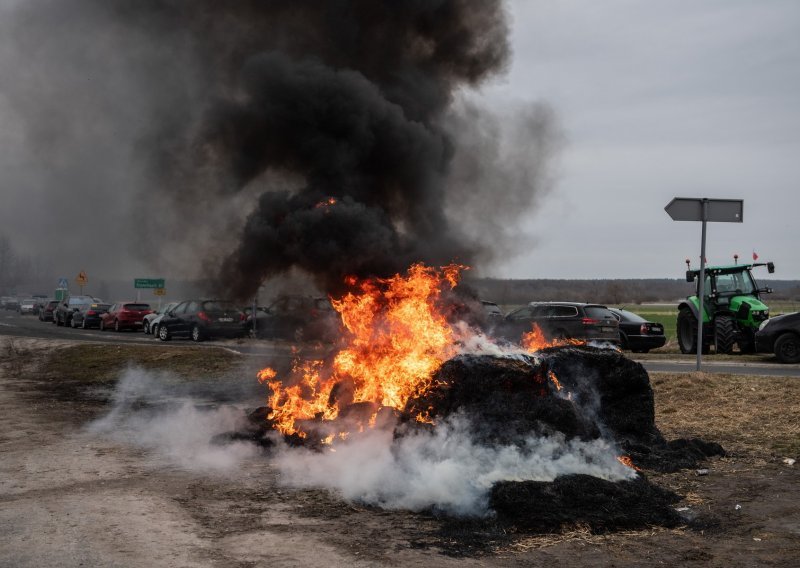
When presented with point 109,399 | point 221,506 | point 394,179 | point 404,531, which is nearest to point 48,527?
point 221,506

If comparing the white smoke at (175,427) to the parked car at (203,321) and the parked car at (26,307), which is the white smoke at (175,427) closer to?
the parked car at (203,321)

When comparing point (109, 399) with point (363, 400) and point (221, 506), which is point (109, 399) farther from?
point (221, 506)

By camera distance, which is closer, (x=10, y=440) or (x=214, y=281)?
(x=10, y=440)

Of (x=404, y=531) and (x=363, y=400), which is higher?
(x=363, y=400)

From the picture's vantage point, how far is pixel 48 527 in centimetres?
574

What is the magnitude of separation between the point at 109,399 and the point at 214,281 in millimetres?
4530

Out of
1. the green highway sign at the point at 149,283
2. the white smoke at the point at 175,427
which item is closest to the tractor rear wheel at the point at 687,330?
the white smoke at the point at 175,427

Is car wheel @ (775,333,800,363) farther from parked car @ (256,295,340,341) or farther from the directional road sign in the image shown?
parked car @ (256,295,340,341)

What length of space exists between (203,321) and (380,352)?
1984 cm

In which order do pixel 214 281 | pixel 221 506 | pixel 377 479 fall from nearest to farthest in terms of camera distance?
1. pixel 221 506
2. pixel 377 479
3. pixel 214 281

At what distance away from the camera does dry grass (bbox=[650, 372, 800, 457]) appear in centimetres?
934

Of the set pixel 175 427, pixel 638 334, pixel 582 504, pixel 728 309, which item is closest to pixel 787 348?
pixel 728 309

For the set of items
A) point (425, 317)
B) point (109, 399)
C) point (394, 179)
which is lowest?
point (109, 399)

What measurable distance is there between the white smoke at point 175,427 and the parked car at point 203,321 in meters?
11.9
